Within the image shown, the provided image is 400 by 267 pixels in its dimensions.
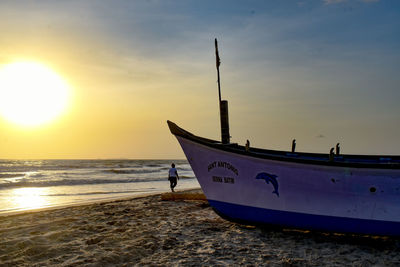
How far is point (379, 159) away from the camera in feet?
27.1

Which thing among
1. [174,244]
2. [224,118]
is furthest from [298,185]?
[174,244]

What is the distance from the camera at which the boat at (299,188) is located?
246 inches

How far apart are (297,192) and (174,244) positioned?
3.00m

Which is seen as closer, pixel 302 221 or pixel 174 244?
pixel 174 244

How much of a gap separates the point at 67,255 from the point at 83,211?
199 inches

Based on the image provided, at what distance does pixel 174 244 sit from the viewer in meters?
6.64

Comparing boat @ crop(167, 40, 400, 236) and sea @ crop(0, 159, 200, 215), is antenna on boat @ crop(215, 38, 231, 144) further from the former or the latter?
sea @ crop(0, 159, 200, 215)

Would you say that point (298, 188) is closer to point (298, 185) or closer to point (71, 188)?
point (298, 185)

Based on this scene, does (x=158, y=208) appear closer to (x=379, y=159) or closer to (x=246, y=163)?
(x=246, y=163)

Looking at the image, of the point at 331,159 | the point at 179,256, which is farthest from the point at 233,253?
the point at 331,159

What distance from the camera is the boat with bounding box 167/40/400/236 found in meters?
6.25

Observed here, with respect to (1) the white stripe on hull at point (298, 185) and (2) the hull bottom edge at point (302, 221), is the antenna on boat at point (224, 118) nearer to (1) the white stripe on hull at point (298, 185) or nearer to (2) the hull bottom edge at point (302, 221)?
(1) the white stripe on hull at point (298, 185)

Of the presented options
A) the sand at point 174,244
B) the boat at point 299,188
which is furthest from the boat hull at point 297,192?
the sand at point 174,244

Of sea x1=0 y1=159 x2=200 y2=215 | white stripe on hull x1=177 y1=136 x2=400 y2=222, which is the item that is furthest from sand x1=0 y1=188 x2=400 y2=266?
sea x1=0 y1=159 x2=200 y2=215
